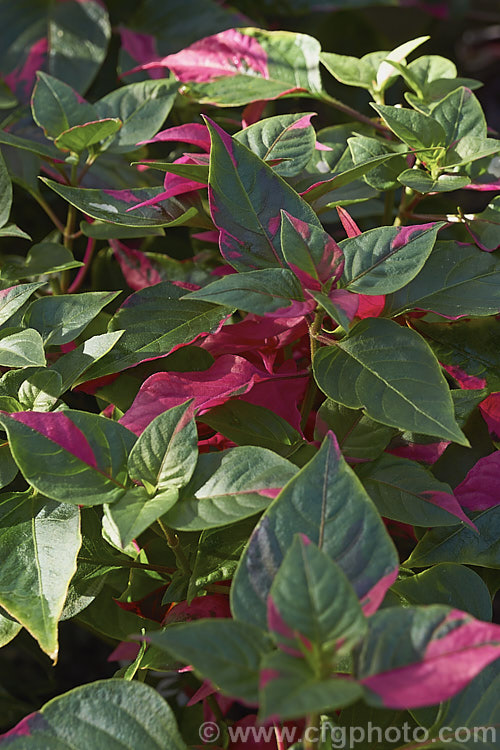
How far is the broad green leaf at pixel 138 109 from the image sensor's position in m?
0.79

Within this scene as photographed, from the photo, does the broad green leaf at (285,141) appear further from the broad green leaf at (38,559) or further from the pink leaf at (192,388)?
the broad green leaf at (38,559)

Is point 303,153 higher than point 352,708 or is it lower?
higher

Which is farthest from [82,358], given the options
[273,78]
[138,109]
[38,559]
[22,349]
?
[273,78]

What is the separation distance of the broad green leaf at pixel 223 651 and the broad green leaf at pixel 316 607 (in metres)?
0.02

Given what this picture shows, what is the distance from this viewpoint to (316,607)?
37 centimetres

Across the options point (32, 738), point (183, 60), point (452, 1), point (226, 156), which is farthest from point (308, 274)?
point (452, 1)

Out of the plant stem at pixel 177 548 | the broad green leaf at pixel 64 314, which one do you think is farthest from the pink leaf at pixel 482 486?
the broad green leaf at pixel 64 314

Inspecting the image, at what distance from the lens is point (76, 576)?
574mm

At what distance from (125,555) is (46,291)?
36 cm

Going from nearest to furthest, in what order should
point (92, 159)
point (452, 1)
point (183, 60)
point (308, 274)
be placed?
point (308, 274)
point (92, 159)
point (183, 60)
point (452, 1)

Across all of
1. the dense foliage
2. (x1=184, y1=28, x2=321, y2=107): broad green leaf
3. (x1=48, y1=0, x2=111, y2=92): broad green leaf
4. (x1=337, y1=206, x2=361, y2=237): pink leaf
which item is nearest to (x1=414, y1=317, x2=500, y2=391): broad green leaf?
the dense foliage

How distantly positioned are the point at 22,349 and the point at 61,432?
9 centimetres

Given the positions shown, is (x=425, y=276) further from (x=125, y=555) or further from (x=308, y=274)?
(x=125, y=555)

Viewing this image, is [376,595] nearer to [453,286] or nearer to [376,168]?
[453,286]
